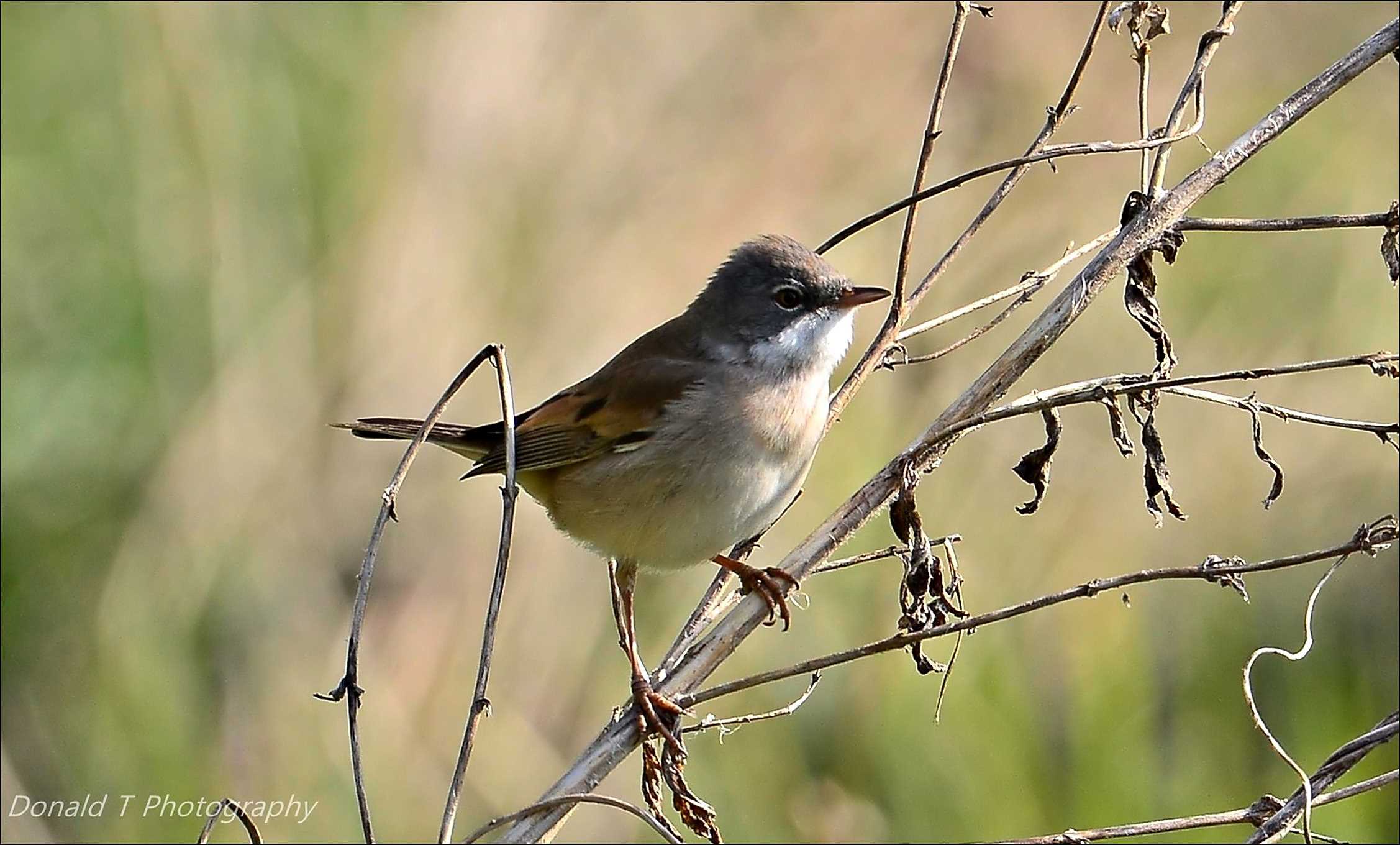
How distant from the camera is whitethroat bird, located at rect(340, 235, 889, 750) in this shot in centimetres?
339

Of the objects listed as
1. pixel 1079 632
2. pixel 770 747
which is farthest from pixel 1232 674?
pixel 770 747

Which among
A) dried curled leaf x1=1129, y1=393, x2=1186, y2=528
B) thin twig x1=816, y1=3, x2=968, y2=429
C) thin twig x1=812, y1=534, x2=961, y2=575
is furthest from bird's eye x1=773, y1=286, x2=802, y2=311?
dried curled leaf x1=1129, y1=393, x2=1186, y2=528

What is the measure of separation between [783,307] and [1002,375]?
1273 millimetres

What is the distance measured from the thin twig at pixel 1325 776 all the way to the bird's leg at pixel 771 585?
0.88 meters

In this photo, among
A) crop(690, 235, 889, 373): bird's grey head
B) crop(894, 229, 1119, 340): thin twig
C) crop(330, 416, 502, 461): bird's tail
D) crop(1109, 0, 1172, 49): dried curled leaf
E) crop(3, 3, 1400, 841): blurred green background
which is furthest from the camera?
crop(3, 3, 1400, 841): blurred green background

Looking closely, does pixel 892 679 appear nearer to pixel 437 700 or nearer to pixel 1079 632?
pixel 1079 632

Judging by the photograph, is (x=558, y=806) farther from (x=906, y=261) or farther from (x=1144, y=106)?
(x=1144, y=106)

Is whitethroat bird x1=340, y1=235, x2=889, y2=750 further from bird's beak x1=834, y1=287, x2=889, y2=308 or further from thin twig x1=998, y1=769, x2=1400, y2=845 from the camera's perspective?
thin twig x1=998, y1=769, x2=1400, y2=845

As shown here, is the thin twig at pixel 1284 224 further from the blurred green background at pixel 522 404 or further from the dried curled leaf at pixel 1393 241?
the blurred green background at pixel 522 404

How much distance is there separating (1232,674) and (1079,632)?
87cm

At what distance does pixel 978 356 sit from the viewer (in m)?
6.00

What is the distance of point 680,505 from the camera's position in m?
3.44

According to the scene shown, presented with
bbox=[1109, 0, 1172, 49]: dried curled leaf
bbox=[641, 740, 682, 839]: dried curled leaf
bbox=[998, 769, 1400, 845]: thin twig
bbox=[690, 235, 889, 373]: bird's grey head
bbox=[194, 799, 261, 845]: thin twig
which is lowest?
bbox=[641, 740, 682, 839]: dried curled leaf

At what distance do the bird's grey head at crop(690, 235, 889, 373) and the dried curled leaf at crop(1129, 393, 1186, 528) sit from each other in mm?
1170
